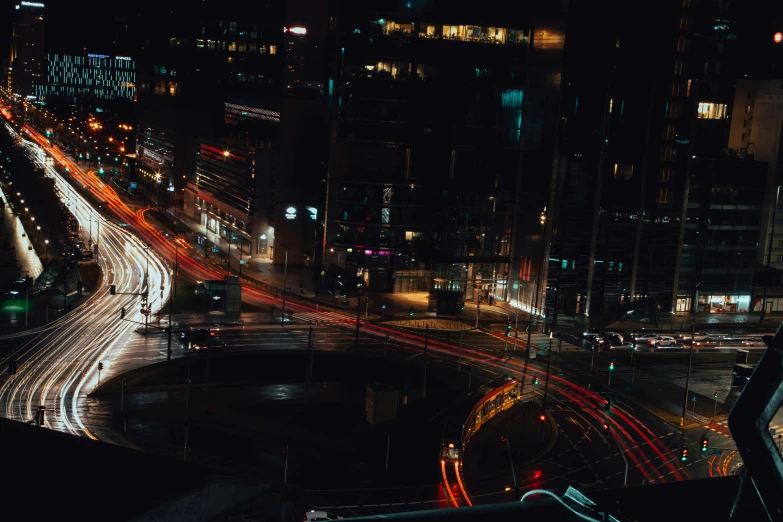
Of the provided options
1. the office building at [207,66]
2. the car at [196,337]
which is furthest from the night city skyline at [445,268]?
the office building at [207,66]

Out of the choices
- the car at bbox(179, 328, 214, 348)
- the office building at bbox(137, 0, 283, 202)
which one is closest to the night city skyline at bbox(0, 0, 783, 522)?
the car at bbox(179, 328, 214, 348)

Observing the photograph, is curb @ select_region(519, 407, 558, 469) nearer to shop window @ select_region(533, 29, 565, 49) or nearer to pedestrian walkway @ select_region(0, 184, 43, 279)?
shop window @ select_region(533, 29, 565, 49)

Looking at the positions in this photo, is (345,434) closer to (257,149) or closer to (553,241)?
(553,241)

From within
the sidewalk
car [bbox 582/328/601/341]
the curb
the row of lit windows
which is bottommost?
the sidewalk

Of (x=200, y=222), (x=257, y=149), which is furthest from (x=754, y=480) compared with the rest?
(x=200, y=222)

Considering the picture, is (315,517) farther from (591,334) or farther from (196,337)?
(591,334)

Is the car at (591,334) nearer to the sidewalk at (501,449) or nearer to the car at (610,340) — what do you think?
the car at (610,340)
